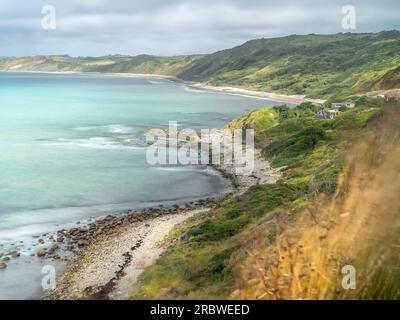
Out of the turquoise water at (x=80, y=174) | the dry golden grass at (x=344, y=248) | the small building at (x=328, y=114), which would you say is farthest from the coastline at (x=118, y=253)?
the small building at (x=328, y=114)

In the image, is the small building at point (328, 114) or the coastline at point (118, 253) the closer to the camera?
the coastline at point (118, 253)

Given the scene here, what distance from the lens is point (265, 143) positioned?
6919 centimetres

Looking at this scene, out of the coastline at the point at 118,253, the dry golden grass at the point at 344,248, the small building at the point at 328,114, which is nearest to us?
the dry golden grass at the point at 344,248

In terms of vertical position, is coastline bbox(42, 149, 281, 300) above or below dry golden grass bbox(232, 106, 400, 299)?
below

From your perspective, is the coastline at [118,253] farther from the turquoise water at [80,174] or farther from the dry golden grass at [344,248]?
the dry golden grass at [344,248]

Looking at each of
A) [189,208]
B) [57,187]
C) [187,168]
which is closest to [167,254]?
[189,208]

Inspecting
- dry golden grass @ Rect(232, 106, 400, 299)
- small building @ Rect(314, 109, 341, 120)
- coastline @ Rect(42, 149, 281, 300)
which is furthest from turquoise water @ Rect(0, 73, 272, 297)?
dry golden grass @ Rect(232, 106, 400, 299)

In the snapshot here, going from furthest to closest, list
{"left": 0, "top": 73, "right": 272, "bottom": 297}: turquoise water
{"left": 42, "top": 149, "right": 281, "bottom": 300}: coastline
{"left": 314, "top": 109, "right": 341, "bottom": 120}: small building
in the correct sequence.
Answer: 1. {"left": 314, "top": 109, "right": 341, "bottom": 120}: small building
2. {"left": 0, "top": 73, "right": 272, "bottom": 297}: turquoise water
3. {"left": 42, "top": 149, "right": 281, "bottom": 300}: coastline

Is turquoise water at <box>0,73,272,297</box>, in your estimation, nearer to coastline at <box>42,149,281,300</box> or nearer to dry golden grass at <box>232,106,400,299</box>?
coastline at <box>42,149,281,300</box>

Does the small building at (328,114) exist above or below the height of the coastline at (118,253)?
above

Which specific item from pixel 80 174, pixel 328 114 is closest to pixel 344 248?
pixel 80 174

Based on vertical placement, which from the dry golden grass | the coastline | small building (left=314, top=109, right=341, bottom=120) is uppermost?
the dry golden grass

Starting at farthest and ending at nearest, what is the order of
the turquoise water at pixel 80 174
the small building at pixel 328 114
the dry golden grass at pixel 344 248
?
the small building at pixel 328 114 < the turquoise water at pixel 80 174 < the dry golden grass at pixel 344 248

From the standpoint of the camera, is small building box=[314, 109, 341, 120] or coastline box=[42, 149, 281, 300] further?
small building box=[314, 109, 341, 120]
